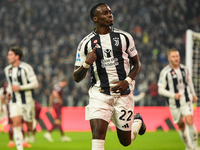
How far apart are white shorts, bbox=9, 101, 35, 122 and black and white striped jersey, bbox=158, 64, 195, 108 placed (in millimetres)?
3103

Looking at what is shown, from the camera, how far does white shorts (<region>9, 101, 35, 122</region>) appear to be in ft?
24.3

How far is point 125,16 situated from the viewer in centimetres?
2445

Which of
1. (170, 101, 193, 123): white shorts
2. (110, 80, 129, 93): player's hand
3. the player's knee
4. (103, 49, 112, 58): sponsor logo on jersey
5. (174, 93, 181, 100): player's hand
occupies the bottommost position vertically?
(170, 101, 193, 123): white shorts

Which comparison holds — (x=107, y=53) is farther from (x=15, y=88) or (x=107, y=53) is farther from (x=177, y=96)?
(x=15, y=88)

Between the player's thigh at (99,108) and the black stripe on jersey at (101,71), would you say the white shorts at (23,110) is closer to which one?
the player's thigh at (99,108)

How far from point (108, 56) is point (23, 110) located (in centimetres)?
392

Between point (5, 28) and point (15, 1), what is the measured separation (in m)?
3.36

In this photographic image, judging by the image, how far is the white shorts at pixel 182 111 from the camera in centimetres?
754

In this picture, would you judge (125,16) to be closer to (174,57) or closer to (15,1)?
(15,1)

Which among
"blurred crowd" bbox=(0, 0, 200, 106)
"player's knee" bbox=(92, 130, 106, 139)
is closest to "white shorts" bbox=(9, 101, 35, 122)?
"player's knee" bbox=(92, 130, 106, 139)

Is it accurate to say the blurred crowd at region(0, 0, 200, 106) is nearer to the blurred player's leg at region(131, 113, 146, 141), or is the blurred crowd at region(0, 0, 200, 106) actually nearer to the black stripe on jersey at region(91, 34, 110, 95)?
the blurred player's leg at region(131, 113, 146, 141)

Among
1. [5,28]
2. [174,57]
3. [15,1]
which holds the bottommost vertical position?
[174,57]

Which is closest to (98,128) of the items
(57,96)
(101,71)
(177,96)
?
(101,71)

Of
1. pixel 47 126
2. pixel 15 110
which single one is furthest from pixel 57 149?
pixel 47 126
